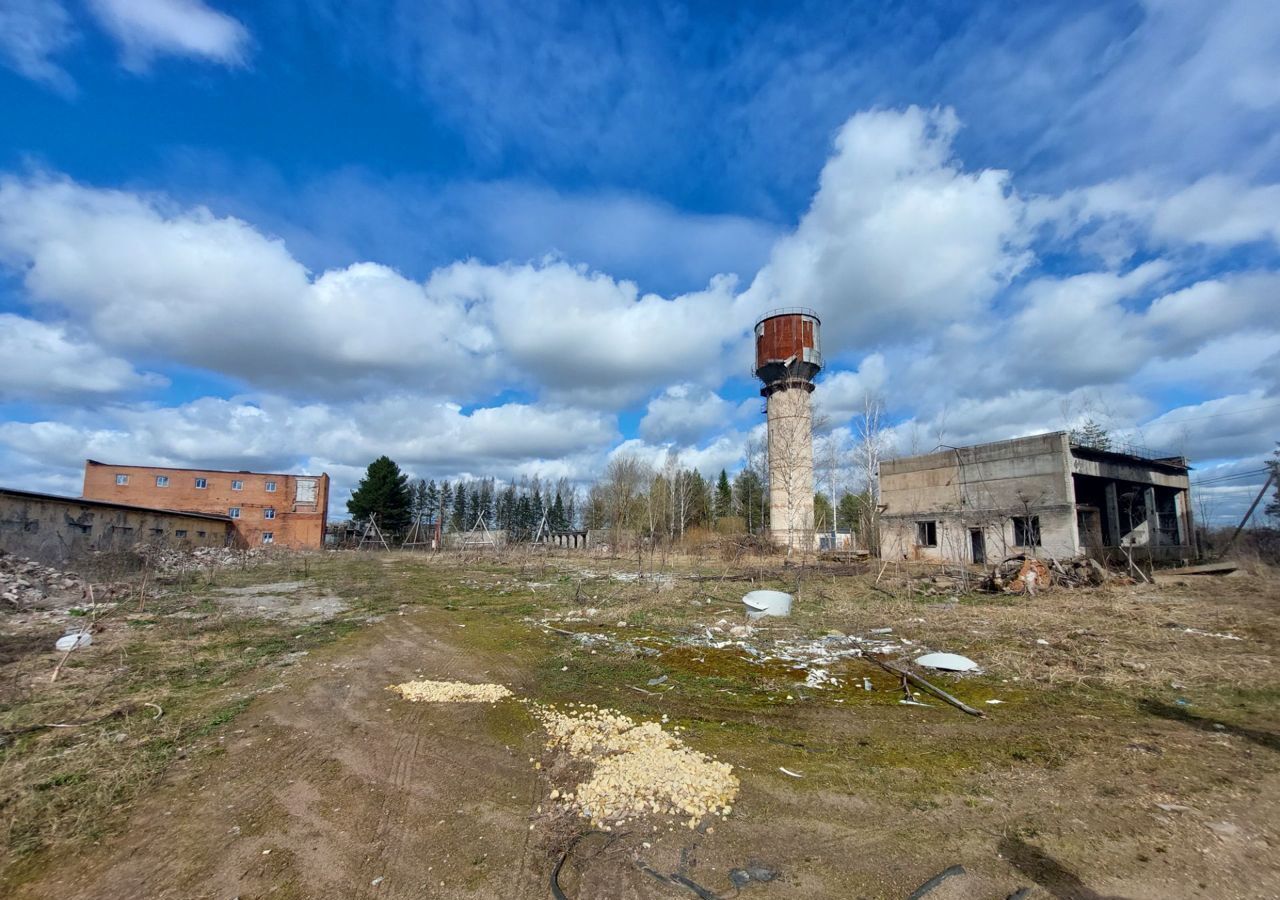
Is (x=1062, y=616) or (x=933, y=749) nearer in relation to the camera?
(x=933, y=749)

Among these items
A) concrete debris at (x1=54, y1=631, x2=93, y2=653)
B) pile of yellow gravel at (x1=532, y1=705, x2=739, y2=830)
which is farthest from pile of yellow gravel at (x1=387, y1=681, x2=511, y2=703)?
concrete debris at (x1=54, y1=631, x2=93, y2=653)

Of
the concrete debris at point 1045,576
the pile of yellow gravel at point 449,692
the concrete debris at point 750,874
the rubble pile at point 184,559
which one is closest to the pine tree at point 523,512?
the rubble pile at point 184,559

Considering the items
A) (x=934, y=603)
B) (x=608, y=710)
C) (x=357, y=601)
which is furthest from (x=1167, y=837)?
(x=357, y=601)

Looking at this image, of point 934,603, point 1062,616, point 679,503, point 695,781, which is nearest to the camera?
point 695,781

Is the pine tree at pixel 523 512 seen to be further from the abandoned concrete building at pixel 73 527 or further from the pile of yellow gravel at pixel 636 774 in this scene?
the pile of yellow gravel at pixel 636 774

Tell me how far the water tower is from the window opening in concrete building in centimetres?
1217

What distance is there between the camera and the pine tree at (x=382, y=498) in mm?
50812

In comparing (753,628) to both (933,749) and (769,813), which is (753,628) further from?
(769,813)

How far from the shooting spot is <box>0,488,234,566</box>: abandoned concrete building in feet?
62.0

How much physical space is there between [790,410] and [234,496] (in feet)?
146

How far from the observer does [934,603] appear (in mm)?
13906

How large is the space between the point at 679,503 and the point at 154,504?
140 feet

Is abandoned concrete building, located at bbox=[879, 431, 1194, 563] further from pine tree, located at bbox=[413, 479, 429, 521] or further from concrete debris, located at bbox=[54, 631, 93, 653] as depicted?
pine tree, located at bbox=[413, 479, 429, 521]

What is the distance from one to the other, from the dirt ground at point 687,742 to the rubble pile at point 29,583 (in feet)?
11.2
